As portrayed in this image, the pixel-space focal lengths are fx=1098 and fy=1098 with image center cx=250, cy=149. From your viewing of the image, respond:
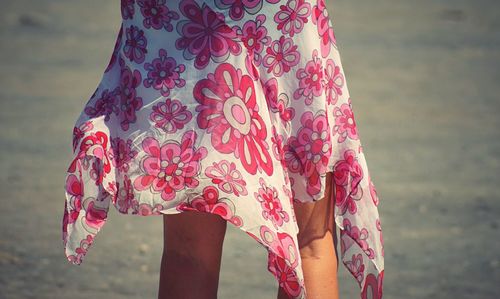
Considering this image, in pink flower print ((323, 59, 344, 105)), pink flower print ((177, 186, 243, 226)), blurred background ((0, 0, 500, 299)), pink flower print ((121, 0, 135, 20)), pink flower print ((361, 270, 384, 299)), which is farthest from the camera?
blurred background ((0, 0, 500, 299))

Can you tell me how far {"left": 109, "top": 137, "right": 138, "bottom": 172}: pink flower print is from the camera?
224 cm

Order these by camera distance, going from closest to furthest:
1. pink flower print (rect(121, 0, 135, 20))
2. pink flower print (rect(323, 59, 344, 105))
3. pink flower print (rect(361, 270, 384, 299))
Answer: pink flower print (rect(121, 0, 135, 20))
pink flower print (rect(323, 59, 344, 105))
pink flower print (rect(361, 270, 384, 299))

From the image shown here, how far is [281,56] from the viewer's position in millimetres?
2309

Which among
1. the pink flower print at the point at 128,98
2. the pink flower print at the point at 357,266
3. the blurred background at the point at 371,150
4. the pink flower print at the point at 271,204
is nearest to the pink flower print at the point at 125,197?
the pink flower print at the point at 128,98

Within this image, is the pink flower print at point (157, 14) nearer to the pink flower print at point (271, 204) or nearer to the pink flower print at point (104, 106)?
the pink flower print at point (104, 106)

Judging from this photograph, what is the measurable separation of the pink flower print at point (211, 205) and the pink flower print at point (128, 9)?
1.34 feet

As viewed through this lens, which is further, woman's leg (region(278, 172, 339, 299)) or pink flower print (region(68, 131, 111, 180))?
woman's leg (region(278, 172, 339, 299))

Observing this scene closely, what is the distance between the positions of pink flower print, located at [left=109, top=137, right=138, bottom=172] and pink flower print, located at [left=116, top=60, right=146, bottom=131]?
0.03 metres

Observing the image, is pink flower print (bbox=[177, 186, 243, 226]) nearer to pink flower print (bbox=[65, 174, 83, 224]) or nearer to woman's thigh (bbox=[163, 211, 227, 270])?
woman's thigh (bbox=[163, 211, 227, 270])

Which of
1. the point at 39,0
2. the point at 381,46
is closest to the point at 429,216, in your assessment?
the point at 381,46

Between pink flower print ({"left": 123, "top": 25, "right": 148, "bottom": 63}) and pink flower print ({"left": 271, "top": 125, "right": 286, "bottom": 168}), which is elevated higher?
pink flower print ({"left": 123, "top": 25, "right": 148, "bottom": 63})

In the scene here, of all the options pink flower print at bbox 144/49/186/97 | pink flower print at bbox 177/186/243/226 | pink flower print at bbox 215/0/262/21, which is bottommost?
pink flower print at bbox 177/186/243/226

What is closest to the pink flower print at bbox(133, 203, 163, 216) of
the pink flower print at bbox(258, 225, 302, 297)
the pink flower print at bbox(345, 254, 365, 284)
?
the pink flower print at bbox(258, 225, 302, 297)

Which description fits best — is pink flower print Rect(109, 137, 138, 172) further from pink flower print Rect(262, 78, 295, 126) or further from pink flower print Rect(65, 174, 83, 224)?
pink flower print Rect(262, 78, 295, 126)
